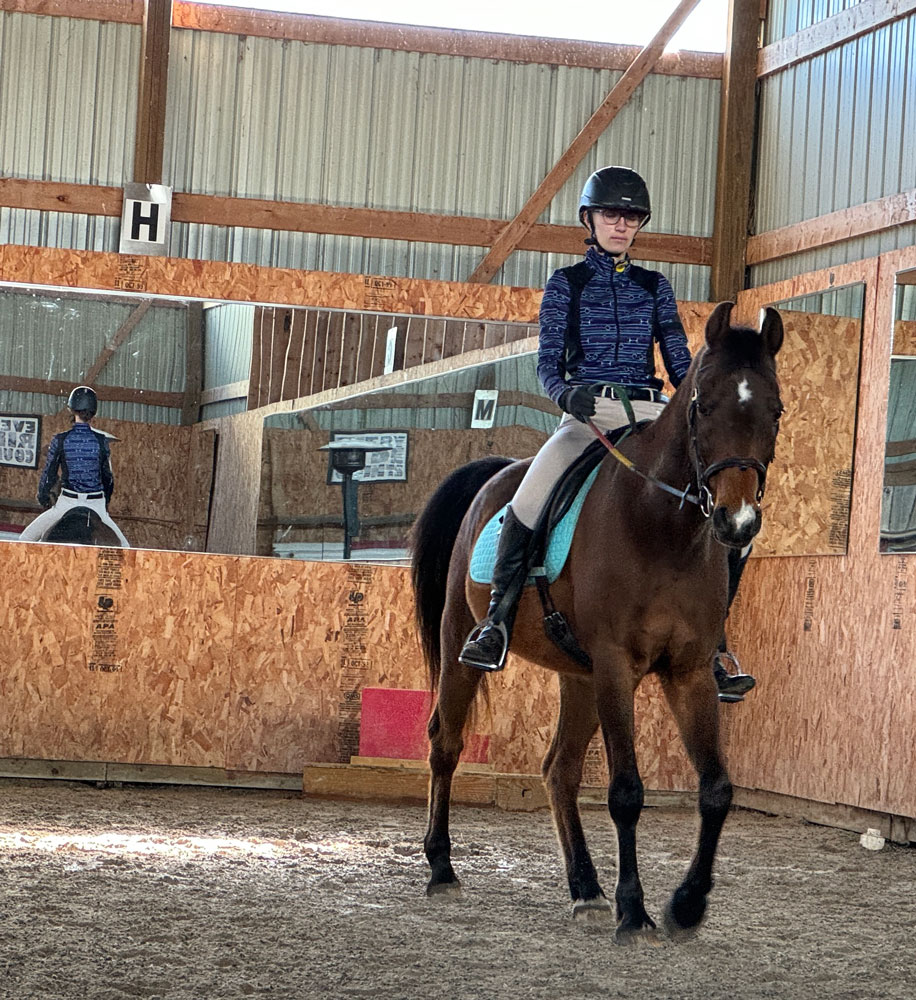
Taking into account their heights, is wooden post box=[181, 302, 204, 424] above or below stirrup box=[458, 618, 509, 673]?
above

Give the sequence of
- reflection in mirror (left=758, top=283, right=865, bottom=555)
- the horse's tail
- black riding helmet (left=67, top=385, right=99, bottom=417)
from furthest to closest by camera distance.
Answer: black riding helmet (left=67, top=385, right=99, bottom=417) → reflection in mirror (left=758, top=283, right=865, bottom=555) → the horse's tail

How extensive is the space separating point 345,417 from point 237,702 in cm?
166

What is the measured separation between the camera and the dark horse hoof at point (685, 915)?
3.93 m

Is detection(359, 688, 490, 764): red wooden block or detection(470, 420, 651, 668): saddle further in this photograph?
detection(359, 688, 490, 764): red wooden block

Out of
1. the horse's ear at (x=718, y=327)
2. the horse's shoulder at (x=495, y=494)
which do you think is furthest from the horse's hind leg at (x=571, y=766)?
the horse's ear at (x=718, y=327)

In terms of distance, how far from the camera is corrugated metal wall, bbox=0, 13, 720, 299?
7.42m

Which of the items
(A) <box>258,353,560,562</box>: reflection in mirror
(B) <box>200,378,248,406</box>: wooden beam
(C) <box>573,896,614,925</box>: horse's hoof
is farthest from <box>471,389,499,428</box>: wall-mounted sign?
(C) <box>573,896,614,925</box>: horse's hoof

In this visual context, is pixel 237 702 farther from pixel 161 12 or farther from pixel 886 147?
pixel 886 147

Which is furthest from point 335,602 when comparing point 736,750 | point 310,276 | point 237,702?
point 736,750

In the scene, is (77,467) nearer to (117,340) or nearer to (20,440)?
(20,440)

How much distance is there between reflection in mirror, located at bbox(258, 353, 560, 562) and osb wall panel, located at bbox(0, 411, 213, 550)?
339 millimetres

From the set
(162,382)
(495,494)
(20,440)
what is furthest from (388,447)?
(495,494)

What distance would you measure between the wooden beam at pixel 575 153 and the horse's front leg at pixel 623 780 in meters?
4.16

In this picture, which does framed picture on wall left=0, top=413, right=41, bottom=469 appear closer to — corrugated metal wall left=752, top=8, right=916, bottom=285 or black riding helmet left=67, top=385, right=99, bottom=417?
black riding helmet left=67, top=385, right=99, bottom=417
